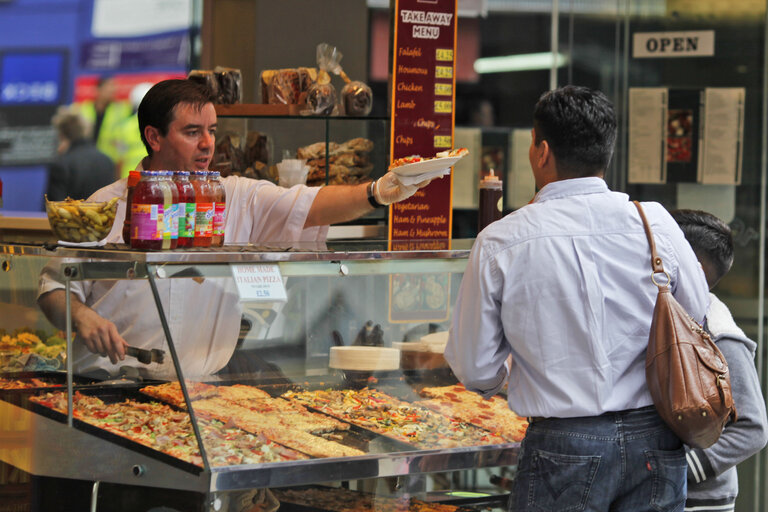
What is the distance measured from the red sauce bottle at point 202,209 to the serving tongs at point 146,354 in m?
0.30

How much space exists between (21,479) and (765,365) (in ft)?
13.4

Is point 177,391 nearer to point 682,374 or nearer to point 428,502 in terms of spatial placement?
point 428,502

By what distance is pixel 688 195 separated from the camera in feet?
18.7

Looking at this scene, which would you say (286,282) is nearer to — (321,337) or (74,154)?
(321,337)

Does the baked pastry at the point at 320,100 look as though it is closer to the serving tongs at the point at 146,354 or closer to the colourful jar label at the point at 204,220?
the colourful jar label at the point at 204,220

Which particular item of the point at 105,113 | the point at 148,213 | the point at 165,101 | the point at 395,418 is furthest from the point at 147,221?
the point at 105,113

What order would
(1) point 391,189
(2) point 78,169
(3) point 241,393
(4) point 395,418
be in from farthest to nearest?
(2) point 78,169 < (1) point 391,189 < (4) point 395,418 < (3) point 241,393

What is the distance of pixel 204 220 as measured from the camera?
2662mm

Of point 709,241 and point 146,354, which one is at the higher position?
point 709,241

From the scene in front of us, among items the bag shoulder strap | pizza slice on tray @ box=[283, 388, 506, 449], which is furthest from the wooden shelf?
the bag shoulder strap

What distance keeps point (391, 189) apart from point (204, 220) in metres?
0.77

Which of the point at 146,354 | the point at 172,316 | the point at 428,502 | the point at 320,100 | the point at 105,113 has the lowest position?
the point at 428,502

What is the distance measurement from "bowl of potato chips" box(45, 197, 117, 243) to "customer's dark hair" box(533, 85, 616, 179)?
3.79ft

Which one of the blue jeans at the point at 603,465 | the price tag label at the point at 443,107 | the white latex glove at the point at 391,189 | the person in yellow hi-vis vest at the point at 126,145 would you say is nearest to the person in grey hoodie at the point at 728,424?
the blue jeans at the point at 603,465
